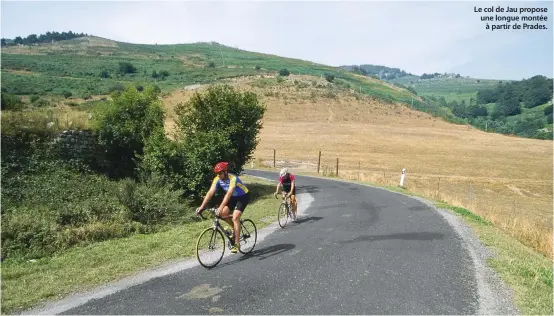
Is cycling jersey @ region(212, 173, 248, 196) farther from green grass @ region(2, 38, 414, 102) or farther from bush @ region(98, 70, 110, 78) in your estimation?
bush @ region(98, 70, 110, 78)

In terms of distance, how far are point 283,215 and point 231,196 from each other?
4951 mm

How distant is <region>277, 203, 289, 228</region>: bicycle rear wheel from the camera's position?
1371 cm

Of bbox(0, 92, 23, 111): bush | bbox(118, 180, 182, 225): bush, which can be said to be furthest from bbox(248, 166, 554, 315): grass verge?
bbox(0, 92, 23, 111): bush

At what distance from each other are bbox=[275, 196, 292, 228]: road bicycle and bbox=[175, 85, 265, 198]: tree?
5.60 m

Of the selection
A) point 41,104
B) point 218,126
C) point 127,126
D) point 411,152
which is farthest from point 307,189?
point 411,152

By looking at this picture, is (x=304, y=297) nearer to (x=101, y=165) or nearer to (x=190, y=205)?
(x=190, y=205)

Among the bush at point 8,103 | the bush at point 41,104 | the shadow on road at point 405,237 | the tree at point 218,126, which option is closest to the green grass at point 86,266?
the shadow on road at point 405,237

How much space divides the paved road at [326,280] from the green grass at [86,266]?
1.01 meters

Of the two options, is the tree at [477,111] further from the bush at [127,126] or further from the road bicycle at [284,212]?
the road bicycle at [284,212]

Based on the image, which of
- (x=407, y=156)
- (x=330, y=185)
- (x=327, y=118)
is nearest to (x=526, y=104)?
(x=327, y=118)

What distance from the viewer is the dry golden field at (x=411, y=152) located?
92.8 feet

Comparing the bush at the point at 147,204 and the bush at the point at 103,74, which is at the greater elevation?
the bush at the point at 103,74

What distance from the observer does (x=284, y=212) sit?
14.0 m

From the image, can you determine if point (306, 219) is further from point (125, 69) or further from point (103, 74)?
point (125, 69)
